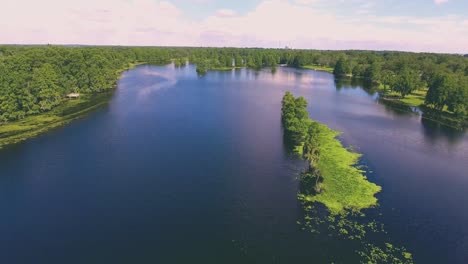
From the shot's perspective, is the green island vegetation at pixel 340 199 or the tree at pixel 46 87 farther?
the tree at pixel 46 87

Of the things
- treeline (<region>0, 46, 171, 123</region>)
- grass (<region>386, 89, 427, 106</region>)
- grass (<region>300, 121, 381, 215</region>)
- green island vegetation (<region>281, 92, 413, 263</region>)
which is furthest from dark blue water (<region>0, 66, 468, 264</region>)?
grass (<region>386, 89, 427, 106</region>)

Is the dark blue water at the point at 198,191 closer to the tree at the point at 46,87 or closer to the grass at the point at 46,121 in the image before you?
the grass at the point at 46,121

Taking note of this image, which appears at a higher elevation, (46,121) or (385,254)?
(46,121)

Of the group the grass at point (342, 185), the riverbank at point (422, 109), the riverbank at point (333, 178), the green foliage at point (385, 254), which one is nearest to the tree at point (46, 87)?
the riverbank at point (333, 178)

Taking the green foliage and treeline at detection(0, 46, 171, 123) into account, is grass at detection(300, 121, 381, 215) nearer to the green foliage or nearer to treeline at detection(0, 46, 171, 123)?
the green foliage

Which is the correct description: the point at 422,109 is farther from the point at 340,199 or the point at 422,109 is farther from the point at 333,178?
the point at 340,199

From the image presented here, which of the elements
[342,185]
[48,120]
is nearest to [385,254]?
[342,185]

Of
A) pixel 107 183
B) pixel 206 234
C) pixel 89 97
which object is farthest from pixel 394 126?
pixel 89 97
